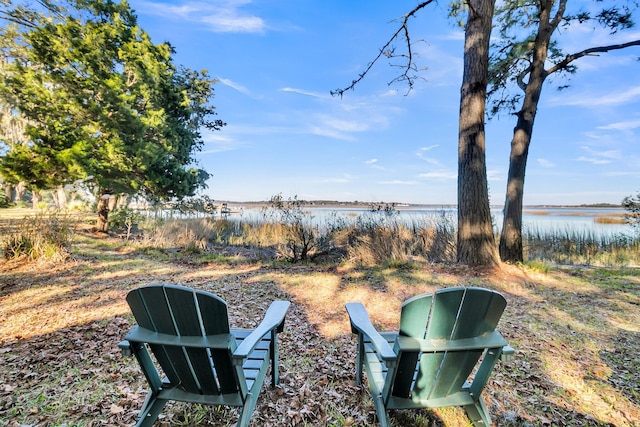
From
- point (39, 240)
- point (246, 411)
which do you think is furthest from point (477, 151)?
point (39, 240)

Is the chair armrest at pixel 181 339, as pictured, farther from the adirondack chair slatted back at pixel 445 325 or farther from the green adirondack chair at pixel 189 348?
the adirondack chair slatted back at pixel 445 325

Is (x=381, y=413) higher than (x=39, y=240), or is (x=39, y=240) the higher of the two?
(x=39, y=240)

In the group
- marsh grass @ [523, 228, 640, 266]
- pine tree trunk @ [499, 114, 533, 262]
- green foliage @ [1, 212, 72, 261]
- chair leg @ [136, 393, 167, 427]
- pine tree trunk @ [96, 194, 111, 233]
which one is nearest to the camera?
chair leg @ [136, 393, 167, 427]

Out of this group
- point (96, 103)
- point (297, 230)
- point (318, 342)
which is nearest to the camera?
point (318, 342)

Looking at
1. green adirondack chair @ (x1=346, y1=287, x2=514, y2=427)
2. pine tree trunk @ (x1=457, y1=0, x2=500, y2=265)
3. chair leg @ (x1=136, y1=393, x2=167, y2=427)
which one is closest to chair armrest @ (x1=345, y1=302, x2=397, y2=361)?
green adirondack chair @ (x1=346, y1=287, x2=514, y2=427)

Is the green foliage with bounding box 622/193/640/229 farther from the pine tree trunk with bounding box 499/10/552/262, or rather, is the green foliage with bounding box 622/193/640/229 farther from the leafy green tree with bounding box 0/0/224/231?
the leafy green tree with bounding box 0/0/224/231

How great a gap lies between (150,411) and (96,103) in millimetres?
9420

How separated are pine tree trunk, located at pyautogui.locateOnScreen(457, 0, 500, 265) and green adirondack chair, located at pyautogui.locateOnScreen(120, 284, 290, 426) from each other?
14.7 feet

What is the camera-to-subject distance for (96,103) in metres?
7.87

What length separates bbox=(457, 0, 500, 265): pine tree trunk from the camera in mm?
4781

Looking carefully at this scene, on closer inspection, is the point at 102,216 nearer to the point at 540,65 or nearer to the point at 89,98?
the point at 89,98

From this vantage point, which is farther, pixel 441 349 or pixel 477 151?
pixel 477 151

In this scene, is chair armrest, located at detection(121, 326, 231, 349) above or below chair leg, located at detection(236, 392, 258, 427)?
above

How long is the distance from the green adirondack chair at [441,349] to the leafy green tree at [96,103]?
9.04 m
